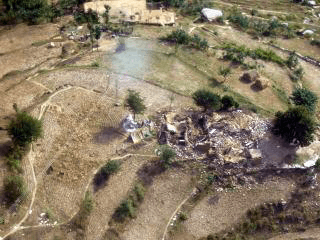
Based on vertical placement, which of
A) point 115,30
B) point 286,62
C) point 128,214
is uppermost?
point 115,30

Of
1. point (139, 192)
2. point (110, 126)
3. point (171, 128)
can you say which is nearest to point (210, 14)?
point (171, 128)

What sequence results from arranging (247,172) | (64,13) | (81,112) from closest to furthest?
1. (247,172)
2. (81,112)
3. (64,13)

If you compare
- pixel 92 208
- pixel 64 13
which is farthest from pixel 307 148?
pixel 64 13

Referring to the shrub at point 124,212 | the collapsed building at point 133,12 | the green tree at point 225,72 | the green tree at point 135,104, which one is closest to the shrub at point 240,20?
the collapsed building at point 133,12

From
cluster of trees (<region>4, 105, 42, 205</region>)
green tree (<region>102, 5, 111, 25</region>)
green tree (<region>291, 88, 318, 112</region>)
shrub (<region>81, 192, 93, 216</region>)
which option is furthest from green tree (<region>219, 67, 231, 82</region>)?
shrub (<region>81, 192, 93, 216</region>)

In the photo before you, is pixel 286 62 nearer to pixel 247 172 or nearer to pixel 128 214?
pixel 247 172

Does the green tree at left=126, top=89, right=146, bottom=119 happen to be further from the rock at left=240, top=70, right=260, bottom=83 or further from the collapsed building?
the collapsed building

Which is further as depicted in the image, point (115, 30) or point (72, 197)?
point (115, 30)

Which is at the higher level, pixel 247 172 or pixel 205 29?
pixel 205 29
